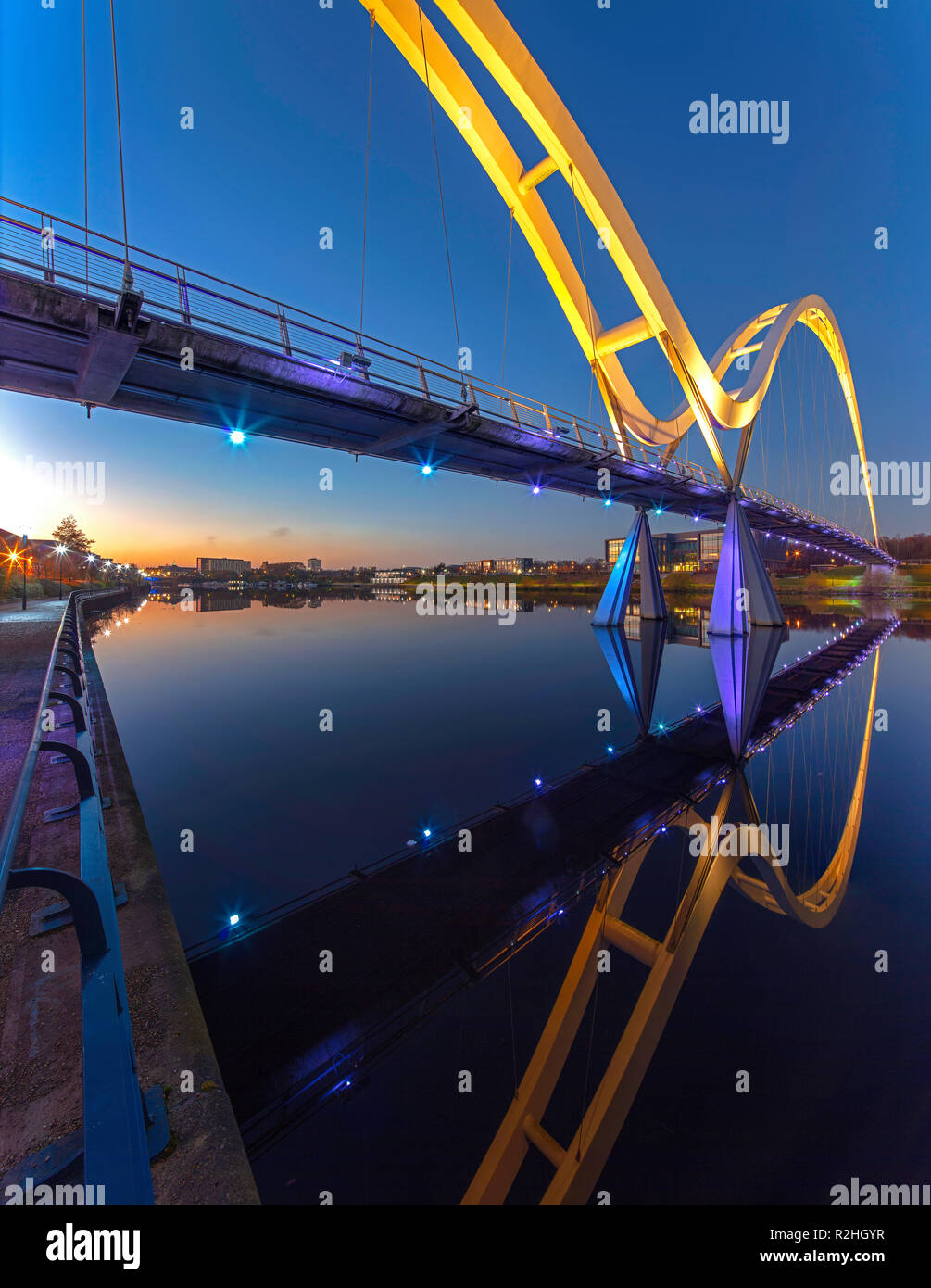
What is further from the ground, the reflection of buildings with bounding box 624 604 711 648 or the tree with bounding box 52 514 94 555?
the tree with bounding box 52 514 94 555

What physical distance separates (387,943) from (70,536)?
103185mm

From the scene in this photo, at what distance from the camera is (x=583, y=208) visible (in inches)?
818

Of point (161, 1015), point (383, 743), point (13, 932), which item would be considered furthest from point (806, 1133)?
point (383, 743)

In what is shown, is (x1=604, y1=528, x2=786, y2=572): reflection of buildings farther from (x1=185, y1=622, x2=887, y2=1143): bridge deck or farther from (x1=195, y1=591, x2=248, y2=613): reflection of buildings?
(x1=185, y1=622, x2=887, y2=1143): bridge deck

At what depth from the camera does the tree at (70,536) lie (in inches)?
3083

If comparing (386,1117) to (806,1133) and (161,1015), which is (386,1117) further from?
(806,1133)

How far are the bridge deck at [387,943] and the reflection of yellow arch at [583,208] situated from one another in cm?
2071

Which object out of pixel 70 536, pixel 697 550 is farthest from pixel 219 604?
pixel 697 550

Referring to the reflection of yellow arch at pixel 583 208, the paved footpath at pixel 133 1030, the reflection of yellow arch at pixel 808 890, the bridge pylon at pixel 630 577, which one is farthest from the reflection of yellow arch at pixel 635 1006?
the bridge pylon at pixel 630 577

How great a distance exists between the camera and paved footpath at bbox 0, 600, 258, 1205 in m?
1.87

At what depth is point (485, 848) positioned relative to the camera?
5211 mm

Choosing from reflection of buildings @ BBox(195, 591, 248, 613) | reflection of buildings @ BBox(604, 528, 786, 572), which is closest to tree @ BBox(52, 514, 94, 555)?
reflection of buildings @ BBox(195, 591, 248, 613)

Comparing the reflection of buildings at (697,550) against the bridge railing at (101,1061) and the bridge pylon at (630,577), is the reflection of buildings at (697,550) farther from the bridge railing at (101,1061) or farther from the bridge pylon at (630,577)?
the bridge railing at (101,1061)

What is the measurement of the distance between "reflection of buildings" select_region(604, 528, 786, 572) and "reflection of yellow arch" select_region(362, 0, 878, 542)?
7891 centimetres
